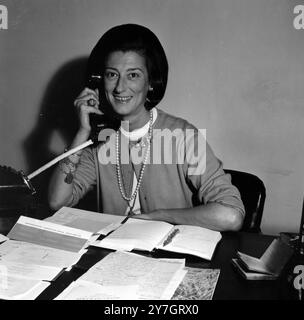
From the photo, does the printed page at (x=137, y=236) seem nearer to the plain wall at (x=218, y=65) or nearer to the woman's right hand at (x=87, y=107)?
the woman's right hand at (x=87, y=107)

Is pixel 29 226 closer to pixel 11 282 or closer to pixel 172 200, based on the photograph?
pixel 11 282

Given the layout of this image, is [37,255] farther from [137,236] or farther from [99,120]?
[99,120]

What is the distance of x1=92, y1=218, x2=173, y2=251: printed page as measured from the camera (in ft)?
3.71

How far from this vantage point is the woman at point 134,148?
1.65 m

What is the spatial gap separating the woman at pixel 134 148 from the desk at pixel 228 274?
Result: 0.36m

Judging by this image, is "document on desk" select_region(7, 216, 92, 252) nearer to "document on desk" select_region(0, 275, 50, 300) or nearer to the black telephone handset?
"document on desk" select_region(0, 275, 50, 300)

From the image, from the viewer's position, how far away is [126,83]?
1.67m

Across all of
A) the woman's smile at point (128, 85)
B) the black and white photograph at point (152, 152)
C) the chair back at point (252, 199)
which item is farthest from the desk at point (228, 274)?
the woman's smile at point (128, 85)

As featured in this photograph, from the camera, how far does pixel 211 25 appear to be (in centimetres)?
196

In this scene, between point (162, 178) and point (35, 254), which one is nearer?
point (35, 254)

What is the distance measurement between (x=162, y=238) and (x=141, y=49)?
0.85m

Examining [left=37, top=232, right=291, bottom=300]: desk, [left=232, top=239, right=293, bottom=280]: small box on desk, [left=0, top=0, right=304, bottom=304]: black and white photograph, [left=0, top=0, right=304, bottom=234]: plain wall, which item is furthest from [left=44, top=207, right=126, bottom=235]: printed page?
[left=0, top=0, right=304, bottom=234]: plain wall

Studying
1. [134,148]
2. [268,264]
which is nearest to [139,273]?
[268,264]
